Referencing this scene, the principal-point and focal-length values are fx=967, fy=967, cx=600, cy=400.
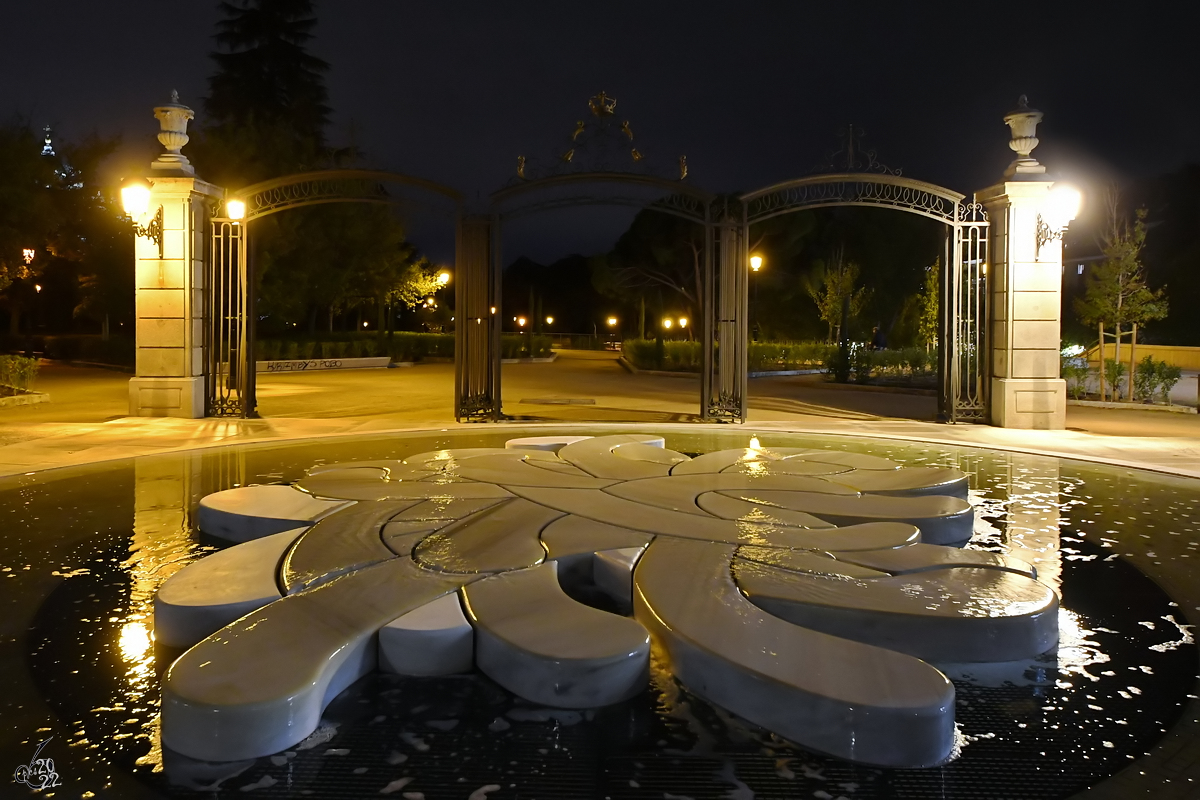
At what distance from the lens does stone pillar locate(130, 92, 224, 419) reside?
13953 millimetres

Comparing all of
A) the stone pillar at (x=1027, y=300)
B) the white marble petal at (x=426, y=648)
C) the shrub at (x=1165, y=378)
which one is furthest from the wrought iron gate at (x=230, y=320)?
the shrub at (x=1165, y=378)

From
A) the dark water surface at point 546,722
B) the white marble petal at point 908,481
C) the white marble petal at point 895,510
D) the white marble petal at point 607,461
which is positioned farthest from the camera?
the white marble petal at point 607,461

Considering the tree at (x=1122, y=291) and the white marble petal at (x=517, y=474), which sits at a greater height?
the tree at (x=1122, y=291)

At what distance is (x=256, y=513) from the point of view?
6.54m

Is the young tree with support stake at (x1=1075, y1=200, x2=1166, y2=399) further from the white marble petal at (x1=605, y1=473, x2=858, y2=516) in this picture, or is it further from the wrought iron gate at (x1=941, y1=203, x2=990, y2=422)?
the white marble petal at (x1=605, y1=473, x2=858, y2=516)

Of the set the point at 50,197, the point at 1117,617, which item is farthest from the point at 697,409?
the point at 50,197

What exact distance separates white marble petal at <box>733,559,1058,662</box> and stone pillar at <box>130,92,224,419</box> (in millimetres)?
11520

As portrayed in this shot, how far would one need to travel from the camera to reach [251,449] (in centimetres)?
1122

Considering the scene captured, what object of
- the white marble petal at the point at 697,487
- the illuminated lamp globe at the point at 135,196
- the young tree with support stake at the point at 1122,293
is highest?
the illuminated lamp globe at the point at 135,196

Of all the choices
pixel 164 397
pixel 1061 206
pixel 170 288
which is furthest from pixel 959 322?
pixel 164 397

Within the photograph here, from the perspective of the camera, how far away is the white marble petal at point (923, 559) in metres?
5.26

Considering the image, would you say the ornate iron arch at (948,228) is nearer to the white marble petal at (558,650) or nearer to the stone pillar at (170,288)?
the stone pillar at (170,288)

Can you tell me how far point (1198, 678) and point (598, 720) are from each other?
2607mm

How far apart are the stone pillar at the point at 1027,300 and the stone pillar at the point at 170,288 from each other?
38.2 ft
